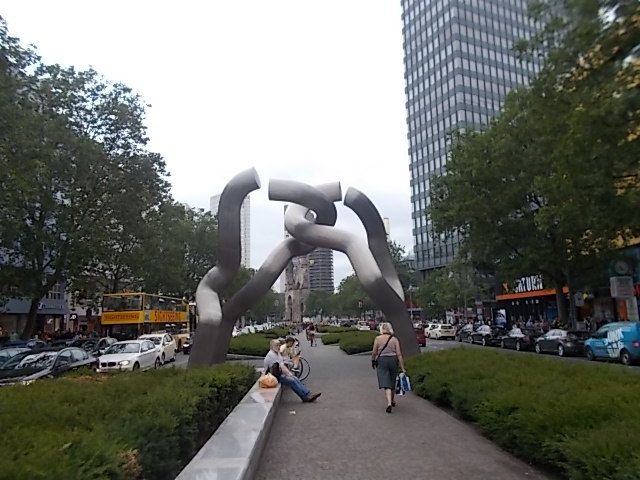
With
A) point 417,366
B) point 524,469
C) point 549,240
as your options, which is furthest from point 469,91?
point 524,469

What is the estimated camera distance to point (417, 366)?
1471cm

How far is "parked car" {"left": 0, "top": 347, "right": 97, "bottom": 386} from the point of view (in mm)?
19483

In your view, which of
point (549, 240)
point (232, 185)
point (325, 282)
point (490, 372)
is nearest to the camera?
point (490, 372)

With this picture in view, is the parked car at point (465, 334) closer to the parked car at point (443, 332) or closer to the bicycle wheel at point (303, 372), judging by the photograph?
the parked car at point (443, 332)

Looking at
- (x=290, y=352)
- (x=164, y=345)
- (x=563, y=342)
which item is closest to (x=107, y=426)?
(x=290, y=352)

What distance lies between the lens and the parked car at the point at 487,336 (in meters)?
38.2

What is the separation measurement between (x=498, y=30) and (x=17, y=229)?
98.7 meters

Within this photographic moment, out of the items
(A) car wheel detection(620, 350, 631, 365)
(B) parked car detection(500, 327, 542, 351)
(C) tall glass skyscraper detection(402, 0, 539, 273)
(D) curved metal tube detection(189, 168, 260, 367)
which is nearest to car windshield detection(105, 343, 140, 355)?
(D) curved metal tube detection(189, 168, 260, 367)

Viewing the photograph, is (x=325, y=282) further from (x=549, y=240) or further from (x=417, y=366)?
(x=417, y=366)

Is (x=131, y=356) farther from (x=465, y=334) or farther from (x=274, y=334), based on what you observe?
(x=465, y=334)

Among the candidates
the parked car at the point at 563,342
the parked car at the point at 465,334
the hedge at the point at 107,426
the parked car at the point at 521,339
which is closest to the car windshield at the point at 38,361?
the hedge at the point at 107,426

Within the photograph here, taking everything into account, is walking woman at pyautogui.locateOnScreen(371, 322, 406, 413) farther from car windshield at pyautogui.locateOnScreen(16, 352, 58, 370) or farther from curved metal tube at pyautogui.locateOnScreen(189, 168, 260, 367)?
car windshield at pyautogui.locateOnScreen(16, 352, 58, 370)

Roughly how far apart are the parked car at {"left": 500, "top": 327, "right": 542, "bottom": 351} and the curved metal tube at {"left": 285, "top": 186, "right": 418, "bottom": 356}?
15012 millimetres

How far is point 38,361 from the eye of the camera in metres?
20.8
